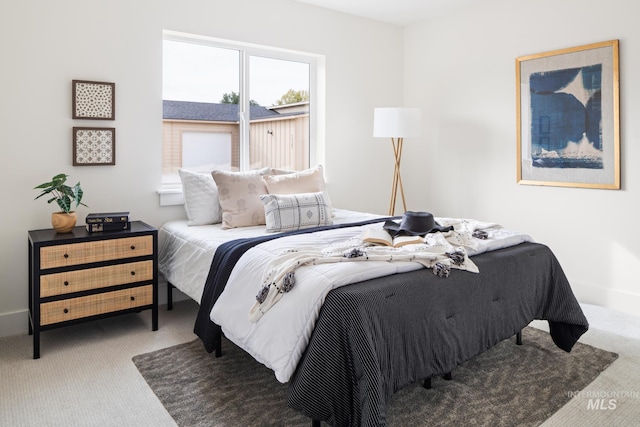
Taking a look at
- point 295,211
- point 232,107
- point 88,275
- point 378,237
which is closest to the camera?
point 378,237

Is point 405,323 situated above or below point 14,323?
above

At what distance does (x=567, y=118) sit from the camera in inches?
147

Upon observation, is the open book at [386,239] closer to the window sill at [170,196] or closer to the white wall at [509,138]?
the window sill at [170,196]

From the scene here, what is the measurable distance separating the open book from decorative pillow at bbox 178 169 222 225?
4.57ft

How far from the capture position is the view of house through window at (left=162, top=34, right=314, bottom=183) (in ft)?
12.3

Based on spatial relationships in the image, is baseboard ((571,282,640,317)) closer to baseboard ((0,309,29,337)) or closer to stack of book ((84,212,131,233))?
stack of book ((84,212,131,233))

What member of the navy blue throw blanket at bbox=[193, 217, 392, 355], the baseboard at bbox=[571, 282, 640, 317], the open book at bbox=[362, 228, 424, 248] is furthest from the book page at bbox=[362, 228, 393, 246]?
the baseboard at bbox=[571, 282, 640, 317]

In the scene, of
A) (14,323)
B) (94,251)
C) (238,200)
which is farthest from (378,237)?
(14,323)

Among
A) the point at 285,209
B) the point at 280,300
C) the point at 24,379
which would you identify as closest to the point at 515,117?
the point at 285,209

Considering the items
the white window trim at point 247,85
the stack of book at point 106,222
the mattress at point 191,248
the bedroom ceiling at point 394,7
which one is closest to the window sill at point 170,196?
the white window trim at point 247,85

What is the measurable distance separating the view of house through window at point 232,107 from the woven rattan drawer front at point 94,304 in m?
1.09

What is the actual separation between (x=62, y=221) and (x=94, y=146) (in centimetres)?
64

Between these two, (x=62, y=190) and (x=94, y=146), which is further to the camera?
(x=94, y=146)

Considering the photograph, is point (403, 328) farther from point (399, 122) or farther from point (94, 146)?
point (399, 122)
